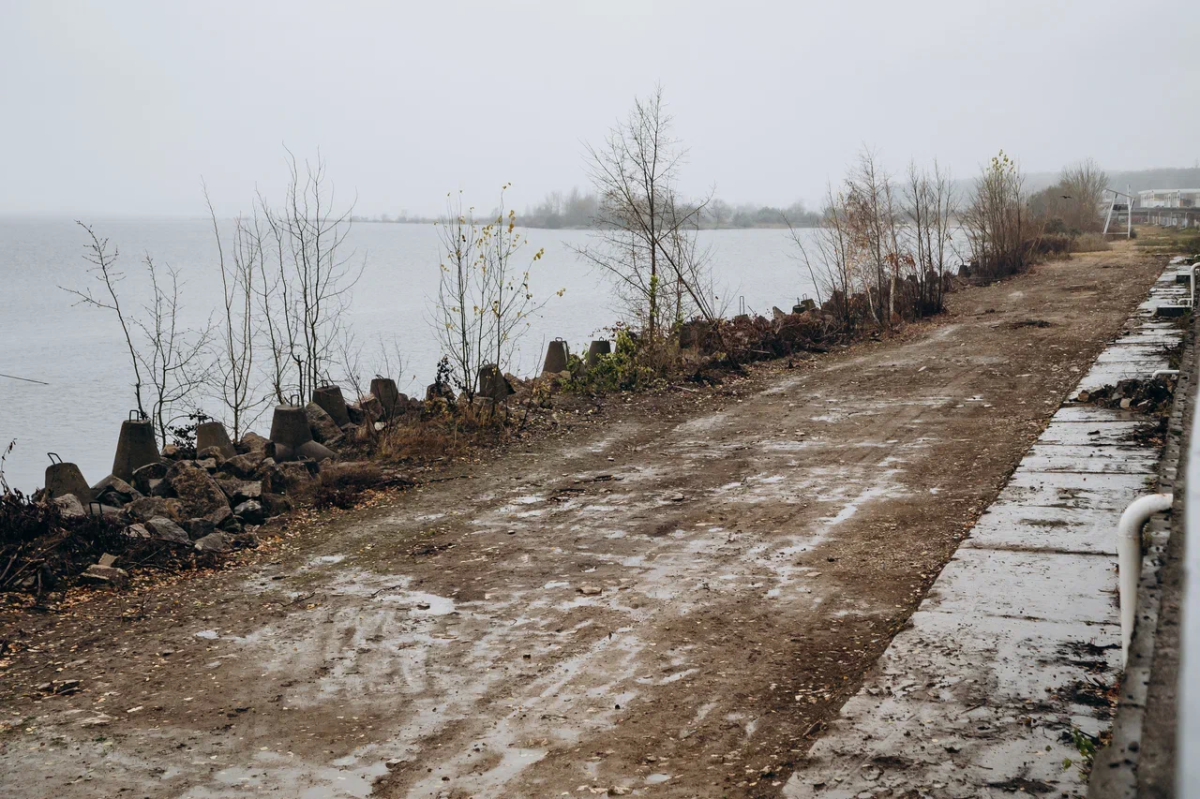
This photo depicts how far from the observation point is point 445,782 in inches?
151

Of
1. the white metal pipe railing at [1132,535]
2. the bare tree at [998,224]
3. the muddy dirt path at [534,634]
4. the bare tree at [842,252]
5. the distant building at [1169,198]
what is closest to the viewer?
the white metal pipe railing at [1132,535]

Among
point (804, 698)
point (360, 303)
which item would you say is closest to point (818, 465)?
point (804, 698)

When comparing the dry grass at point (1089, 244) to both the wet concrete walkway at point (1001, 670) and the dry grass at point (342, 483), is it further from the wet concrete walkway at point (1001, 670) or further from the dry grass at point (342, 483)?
the dry grass at point (342, 483)

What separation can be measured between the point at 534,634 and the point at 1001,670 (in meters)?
2.31

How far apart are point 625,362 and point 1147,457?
7.08 metres

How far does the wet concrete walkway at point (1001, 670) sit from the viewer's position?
3525 millimetres

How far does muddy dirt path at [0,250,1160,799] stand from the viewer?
4.01m

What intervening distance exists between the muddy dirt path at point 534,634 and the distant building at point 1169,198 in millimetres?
62666

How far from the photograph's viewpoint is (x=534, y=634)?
5355 millimetres

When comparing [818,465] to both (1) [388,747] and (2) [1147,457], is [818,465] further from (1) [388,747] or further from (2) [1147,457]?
(1) [388,747]

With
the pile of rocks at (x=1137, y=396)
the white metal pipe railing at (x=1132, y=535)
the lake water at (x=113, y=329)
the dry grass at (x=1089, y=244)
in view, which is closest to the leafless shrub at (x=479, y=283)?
the lake water at (x=113, y=329)

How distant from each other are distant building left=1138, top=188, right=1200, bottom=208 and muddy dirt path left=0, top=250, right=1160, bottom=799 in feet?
206

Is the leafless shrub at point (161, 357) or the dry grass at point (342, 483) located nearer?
the dry grass at point (342, 483)

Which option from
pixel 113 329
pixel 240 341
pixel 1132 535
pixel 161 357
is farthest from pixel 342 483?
pixel 113 329
